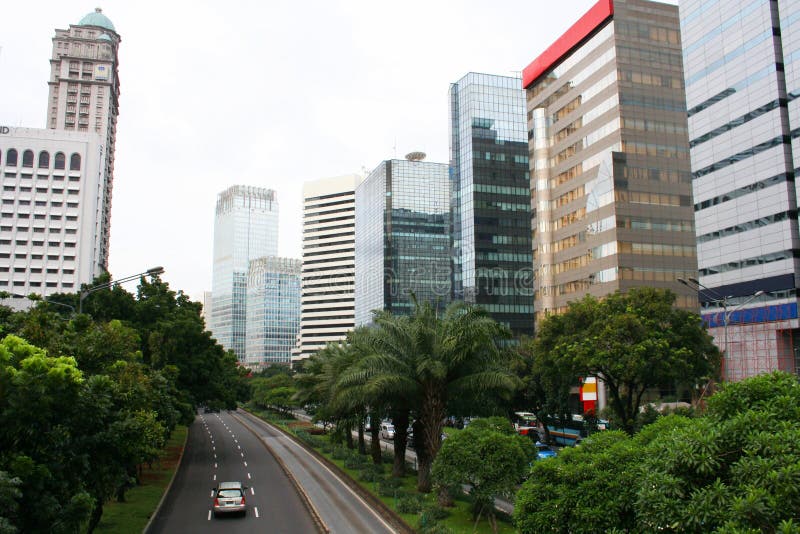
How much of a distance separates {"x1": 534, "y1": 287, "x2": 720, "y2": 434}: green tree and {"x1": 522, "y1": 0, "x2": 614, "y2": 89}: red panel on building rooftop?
51.2 m

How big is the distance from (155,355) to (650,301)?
29.5m

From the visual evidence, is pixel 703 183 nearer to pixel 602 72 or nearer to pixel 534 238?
pixel 602 72

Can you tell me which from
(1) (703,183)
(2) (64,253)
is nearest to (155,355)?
(1) (703,183)

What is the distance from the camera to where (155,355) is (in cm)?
3691

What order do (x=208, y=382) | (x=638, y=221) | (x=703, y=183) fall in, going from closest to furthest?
(x=208, y=382) → (x=703, y=183) → (x=638, y=221)

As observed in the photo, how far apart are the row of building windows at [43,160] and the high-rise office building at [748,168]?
10868 cm

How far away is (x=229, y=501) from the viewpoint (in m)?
29.3

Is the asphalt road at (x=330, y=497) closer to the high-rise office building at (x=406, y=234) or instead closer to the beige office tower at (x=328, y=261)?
the high-rise office building at (x=406, y=234)

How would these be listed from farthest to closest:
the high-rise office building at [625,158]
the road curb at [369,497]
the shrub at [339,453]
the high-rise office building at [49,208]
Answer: the high-rise office building at [49,208] < the high-rise office building at [625,158] < the shrub at [339,453] < the road curb at [369,497]

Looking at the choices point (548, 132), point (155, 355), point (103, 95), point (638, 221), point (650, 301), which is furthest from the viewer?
point (103, 95)

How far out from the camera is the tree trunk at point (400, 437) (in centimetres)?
3516

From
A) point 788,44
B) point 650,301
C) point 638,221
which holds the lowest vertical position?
point 650,301

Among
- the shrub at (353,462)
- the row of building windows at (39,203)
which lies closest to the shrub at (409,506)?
the shrub at (353,462)

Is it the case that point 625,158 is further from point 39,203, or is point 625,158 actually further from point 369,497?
point 39,203
